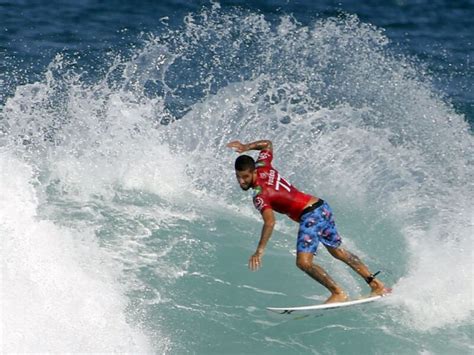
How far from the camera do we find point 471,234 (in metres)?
11.3

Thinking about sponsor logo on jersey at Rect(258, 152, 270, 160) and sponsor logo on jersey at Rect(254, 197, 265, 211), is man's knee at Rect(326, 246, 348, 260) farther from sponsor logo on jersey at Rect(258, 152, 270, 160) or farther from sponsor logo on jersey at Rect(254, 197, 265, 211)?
sponsor logo on jersey at Rect(258, 152, 270, 160)

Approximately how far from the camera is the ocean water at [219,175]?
9648 millimetres

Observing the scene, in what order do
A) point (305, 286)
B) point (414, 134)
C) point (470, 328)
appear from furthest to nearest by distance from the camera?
point (414, 134) → point (305, 286) → point (470, 328)

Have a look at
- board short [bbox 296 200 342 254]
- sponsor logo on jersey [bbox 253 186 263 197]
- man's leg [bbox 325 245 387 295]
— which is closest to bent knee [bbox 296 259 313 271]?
board short [bbox 296 200 342 254]

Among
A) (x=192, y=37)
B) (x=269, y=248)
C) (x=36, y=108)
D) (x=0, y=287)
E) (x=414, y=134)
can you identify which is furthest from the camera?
(x=192, y=37)

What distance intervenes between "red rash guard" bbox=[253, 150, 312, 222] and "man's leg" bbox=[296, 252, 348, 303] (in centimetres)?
44

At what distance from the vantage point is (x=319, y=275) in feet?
31.7

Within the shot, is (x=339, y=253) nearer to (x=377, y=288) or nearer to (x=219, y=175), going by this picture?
(x=377, y=288)

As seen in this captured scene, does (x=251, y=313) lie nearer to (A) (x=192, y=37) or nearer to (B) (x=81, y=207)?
(B) (x=81, y=207)

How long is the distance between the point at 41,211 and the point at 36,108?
97.7 inches

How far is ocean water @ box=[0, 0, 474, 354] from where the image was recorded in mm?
9648

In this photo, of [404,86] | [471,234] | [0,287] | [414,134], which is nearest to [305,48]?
[404,86]

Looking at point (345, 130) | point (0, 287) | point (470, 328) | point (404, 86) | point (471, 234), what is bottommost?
point (0, 287)

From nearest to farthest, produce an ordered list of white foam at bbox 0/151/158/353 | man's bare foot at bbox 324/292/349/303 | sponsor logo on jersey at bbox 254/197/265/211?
1. white foam at bbox 0/151/158/353
2. sponsor logo on jersey at bbox 254/197/265/211
3. man's bare foot at bbox 324/292/349/303
